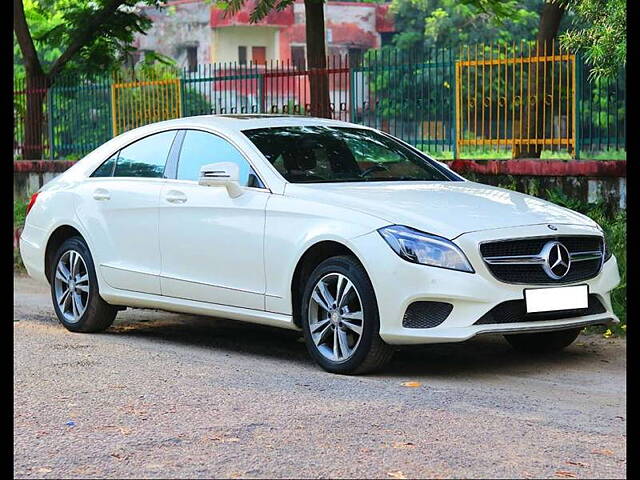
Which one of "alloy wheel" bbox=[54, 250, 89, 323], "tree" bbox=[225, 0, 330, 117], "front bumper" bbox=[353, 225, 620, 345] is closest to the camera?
"front bumper" bbox=[353, 225, 620, 345]

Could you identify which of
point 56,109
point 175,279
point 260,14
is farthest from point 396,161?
point 56,109

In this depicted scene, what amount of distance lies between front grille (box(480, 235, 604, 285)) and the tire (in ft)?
2.54

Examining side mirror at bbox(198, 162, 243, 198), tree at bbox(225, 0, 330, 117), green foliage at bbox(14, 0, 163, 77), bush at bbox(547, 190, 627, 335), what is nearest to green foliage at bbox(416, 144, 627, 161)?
bush at bbox(547, 190, 627, 335)

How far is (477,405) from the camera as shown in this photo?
7.14 metres

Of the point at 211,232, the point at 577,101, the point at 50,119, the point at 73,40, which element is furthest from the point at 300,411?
the point at 73,40

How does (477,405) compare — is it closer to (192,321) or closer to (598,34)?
(192,321)

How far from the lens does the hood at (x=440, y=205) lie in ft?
26.1

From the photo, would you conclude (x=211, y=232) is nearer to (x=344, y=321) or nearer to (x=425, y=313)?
(x=344, y=321)

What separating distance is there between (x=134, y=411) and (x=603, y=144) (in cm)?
718

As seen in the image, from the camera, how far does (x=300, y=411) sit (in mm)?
6930

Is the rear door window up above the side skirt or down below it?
above

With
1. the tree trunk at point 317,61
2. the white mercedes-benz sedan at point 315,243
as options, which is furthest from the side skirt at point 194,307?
the tree trunk at point 317,61

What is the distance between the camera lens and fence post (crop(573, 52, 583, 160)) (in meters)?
13.0

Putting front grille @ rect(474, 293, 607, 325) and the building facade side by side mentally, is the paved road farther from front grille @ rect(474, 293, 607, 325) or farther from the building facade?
the building facade
